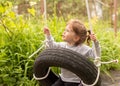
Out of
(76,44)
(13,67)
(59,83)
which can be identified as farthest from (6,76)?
Result: (76,44)

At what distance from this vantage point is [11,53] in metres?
4.47

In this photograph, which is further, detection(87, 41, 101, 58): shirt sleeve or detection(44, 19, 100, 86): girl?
detection(44, 19, 100, 86): girl

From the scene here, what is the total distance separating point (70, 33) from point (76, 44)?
14 cm

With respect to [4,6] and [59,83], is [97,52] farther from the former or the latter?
[4,6]

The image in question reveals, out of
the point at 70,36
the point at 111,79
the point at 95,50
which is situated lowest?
the point at 111,79

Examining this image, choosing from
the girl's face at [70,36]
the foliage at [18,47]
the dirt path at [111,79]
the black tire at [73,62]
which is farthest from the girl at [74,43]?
the dirt path at [111,79]

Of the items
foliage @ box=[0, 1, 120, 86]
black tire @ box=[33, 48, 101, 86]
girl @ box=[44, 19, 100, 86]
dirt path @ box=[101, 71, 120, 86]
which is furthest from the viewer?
dirt path @ box=[101, 71, 120, 86]

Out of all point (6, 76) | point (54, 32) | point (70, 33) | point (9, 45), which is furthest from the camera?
point (54, 32)

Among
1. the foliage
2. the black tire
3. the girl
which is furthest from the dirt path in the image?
the black tire

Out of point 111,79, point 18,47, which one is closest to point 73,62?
point 18,47

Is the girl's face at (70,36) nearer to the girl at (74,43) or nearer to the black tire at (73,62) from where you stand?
the girl at (74,43)

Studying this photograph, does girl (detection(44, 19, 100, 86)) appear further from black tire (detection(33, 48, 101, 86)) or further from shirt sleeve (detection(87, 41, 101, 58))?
black tire (detection(33, 48, 101, 86))

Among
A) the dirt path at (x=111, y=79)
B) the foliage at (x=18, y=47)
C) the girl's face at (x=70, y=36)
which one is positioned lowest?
the dirt path at (x=111, y=79)

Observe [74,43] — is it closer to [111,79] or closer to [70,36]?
[70,36]
